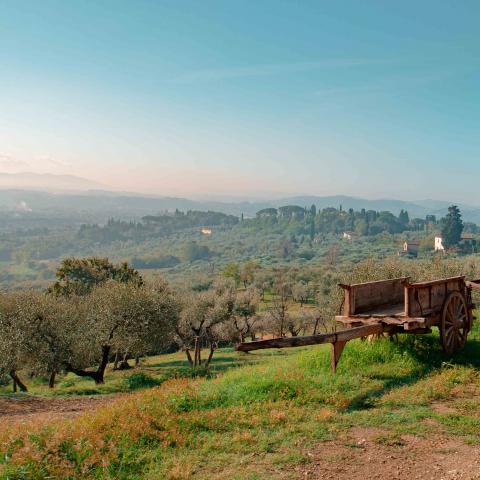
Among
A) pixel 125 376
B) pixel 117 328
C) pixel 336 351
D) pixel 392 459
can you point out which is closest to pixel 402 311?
A: pixel 336 351

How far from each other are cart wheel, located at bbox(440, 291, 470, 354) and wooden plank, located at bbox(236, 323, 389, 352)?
6.59ft

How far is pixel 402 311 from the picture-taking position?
1288 centimetres

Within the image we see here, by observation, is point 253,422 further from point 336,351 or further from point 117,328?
point 117,328

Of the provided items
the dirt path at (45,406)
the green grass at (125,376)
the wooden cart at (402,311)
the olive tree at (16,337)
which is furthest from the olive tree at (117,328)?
the wooden cart at (402,311)

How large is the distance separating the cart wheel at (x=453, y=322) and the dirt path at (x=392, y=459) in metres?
5.03

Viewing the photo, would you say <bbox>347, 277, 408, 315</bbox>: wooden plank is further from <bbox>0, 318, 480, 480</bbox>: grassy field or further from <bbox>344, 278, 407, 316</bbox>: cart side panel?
<bbox>0, 318, 480, 480</bbox>: grassy field

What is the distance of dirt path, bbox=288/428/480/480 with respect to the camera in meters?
6.71

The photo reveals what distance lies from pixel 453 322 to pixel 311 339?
17.1 feet

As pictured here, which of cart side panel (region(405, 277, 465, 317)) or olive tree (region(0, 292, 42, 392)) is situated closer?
cart side panel (region(405, 277, 465, 317))

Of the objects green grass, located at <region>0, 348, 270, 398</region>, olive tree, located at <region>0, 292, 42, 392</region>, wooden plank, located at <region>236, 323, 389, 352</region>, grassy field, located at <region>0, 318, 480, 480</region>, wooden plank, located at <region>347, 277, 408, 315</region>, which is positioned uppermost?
wooden plank, located at <region>347, 277, 408, 315</region>

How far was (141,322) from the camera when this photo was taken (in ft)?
97.8

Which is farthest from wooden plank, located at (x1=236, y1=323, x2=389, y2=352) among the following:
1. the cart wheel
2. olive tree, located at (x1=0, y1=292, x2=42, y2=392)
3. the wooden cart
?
olive tree, located at (x1=0, y1=292, x2=42, y2=392)

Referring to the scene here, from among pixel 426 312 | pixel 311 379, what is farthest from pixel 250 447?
pixel 426 312

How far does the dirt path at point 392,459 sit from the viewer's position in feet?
22.0
